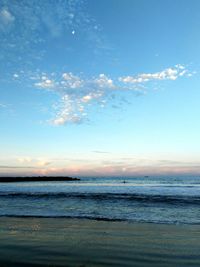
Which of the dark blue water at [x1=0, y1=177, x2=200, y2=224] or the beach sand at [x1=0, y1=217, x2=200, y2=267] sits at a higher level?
the dark blue water at [x1=0, y1=177, x2=200, y2=224]

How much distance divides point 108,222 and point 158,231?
314 cm

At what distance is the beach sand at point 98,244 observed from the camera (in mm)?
7465

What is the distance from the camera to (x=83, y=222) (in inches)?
559

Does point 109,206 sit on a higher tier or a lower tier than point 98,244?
higher

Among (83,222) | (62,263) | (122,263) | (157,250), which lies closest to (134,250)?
(157,250)

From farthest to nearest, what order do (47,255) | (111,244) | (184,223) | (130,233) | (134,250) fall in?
1. (184,223)
2. (130,233)
3. (111,244)
4. (134,250)
5. (47,255)

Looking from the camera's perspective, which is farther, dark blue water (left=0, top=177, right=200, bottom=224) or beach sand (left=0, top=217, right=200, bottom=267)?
dark blue water (left=0, top=177, right=200, bottom=224)

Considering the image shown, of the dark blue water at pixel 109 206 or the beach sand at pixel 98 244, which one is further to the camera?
the dark blue water at pixel 109 206

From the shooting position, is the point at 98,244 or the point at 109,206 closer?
the point at 98,244

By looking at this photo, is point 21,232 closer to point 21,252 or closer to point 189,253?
point 21,252

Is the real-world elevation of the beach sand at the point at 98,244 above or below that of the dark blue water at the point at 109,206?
below

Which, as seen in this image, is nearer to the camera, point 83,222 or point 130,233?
point 130,233

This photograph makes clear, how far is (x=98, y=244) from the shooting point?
368 inches

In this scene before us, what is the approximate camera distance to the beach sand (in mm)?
7465
